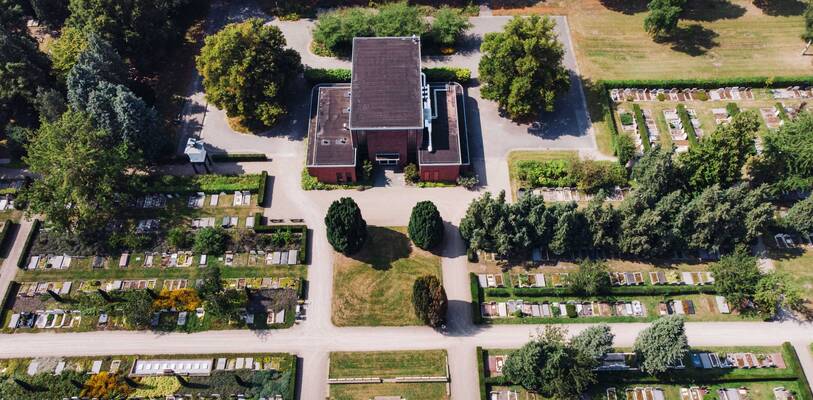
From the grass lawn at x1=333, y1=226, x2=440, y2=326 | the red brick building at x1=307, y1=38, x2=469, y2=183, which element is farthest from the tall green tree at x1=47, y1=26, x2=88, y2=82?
the grass lawn at x1=333, y1=226, x2=440, y2=326

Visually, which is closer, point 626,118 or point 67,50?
point 67,50

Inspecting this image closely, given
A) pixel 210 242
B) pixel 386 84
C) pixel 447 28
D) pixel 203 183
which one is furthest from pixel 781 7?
pixel 210 242

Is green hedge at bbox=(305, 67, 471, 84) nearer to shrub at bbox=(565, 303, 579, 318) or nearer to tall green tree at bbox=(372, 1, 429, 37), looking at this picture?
tall green tree at bbox=(372, 1, 429, 37)

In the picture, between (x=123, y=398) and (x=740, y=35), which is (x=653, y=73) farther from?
(x=123, y=398)

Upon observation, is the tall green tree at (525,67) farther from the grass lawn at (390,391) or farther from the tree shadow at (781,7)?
the tree shadow at (781,7)

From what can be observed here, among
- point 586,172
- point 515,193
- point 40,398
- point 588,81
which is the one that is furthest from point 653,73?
point 40,398

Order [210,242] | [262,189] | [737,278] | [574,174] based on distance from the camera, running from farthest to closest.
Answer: [574,174], [262,189], [210,242], [737,278]

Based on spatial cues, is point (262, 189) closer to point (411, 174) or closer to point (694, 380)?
point (411, 174)

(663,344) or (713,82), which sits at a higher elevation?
(713,82)
